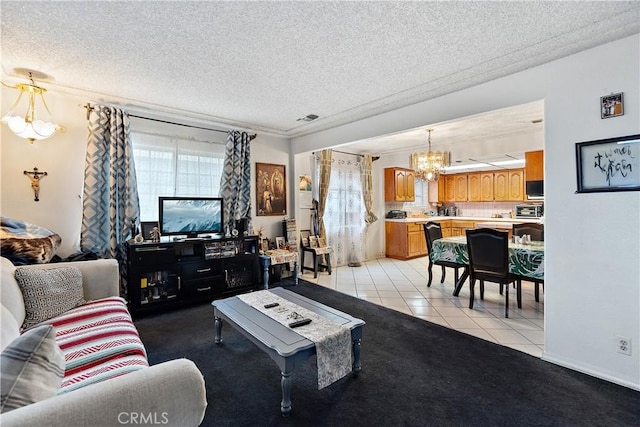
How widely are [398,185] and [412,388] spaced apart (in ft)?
17.6

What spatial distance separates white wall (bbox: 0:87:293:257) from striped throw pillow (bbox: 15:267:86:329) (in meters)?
1.33

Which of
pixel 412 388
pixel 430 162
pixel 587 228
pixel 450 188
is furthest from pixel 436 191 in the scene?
pixel 412 388

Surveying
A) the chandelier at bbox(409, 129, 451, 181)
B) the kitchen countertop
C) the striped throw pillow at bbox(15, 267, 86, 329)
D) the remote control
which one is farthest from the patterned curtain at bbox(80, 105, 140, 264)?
the kitchen countertop

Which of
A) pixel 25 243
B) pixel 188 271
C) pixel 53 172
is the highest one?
pixel 53 172

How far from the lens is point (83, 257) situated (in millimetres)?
3107

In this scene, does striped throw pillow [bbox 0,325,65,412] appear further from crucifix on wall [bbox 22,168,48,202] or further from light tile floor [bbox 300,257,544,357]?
light tile floor [bbox 300,257,544,357]

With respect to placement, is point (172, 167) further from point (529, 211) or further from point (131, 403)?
point (529, 211)

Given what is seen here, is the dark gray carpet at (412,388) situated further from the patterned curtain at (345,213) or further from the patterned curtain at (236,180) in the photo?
Answer: the patterned curtain at (345,213)

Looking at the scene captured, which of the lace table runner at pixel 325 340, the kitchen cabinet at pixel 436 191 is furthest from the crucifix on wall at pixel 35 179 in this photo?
the kitchen cabinet at pixel 436 191

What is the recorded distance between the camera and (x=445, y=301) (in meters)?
3.93

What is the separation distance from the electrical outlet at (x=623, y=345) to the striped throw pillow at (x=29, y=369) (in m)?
3.31

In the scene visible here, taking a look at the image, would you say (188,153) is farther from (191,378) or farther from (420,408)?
(420,408)

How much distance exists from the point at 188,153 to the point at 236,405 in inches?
134

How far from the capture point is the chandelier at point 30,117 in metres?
2.79
